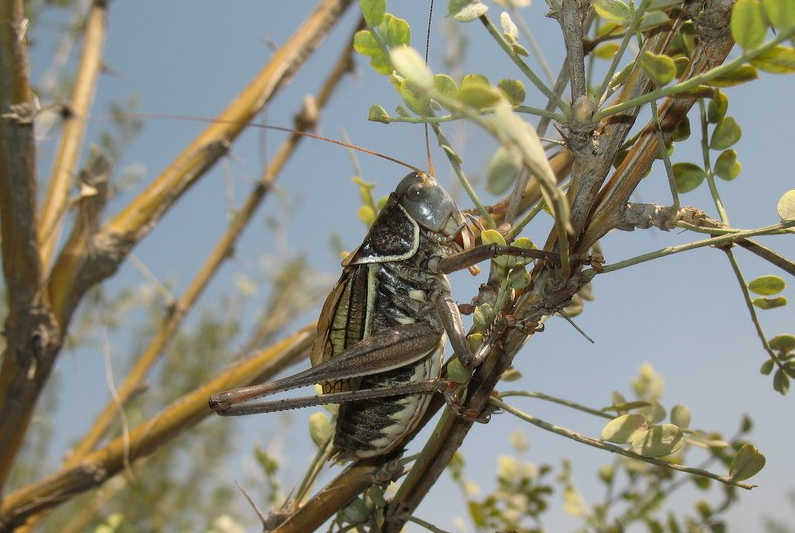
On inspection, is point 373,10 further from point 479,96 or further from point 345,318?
point 345,318

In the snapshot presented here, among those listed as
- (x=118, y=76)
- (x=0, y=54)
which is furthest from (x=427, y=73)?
(x=118, y=76)

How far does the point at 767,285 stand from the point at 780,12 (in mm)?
392

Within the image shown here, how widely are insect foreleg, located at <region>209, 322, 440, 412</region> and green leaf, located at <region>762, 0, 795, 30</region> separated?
76cm

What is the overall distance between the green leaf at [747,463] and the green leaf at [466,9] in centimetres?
51

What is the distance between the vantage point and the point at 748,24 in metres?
0.44

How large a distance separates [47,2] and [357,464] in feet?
7.29

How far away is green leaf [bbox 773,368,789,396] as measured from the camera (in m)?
0.78

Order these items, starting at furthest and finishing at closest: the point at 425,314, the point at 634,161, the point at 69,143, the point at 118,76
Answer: the point at 118,76
the point at 69,143
the point at 425,314
the point at 634,161

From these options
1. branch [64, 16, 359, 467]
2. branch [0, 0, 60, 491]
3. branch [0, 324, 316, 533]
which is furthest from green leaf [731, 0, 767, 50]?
branch [64, 16, 359, 467]

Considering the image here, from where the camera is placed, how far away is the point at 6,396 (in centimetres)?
124

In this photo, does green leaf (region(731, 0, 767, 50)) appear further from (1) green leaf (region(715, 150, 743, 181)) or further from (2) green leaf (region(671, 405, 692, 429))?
(2) green leaf (region(671, 405, 692, 429))

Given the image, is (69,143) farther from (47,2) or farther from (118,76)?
(47,2)

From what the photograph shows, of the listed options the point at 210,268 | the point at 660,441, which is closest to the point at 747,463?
the point at 660,441

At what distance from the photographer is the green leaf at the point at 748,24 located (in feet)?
1.41
